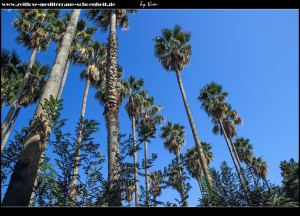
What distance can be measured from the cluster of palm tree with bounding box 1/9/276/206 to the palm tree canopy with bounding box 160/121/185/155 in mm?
132

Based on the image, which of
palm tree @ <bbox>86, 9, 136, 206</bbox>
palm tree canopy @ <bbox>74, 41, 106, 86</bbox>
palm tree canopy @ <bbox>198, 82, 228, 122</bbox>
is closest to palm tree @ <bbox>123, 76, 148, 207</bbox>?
palm tree canopy @ <bbox>74, 41, 106, 86</bbox>

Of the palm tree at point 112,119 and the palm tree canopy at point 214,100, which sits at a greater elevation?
the palm tree canopy at point 214,100

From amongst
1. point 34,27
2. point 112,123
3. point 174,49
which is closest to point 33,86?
point 34,27

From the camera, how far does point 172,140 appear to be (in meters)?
24.1

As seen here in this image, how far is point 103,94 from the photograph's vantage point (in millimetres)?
18625

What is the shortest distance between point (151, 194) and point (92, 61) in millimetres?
15923

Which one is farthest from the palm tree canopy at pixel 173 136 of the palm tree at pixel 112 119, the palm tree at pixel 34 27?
the palm tree at pixel 112 119

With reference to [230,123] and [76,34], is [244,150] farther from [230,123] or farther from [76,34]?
[76,34]

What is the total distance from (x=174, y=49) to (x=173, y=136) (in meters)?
12.7

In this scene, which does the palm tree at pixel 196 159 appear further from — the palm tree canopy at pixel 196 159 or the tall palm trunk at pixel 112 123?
the tall palm trunk at pixel 112 123

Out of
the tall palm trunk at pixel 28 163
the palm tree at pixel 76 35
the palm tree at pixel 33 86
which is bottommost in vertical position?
the tall palm trunk at pixel 28 163

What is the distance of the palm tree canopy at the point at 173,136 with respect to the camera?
23938 mm
